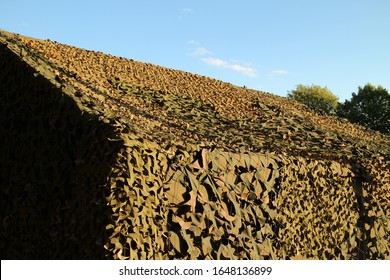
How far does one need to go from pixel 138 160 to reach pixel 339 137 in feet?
36.1

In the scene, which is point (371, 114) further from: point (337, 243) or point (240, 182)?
point (240, 182)

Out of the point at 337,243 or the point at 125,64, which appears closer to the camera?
the point at 337,243

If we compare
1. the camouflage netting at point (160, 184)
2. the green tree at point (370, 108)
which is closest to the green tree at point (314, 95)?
the green tree at point (370, 108)

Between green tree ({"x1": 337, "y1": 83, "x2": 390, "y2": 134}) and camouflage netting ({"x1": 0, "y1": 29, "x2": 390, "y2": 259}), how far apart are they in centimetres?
2474

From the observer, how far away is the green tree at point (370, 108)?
36969 mm

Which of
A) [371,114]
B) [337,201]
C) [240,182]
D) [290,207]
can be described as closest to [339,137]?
[337,201]

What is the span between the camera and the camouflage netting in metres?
6.52

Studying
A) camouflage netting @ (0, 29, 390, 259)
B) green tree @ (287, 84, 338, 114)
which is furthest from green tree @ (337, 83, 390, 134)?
camouflage netting @ (0, 29, 390, 259)

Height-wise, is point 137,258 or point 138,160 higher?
point 138,160

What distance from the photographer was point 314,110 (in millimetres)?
21328

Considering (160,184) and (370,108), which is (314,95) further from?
(160,184)

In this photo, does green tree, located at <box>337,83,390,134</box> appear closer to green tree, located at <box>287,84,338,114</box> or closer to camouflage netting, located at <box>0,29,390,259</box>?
green tree, located at <box>287,84,338,114</box>

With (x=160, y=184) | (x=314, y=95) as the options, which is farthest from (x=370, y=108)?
(x=160, y=184)

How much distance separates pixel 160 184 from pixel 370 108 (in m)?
34.6
